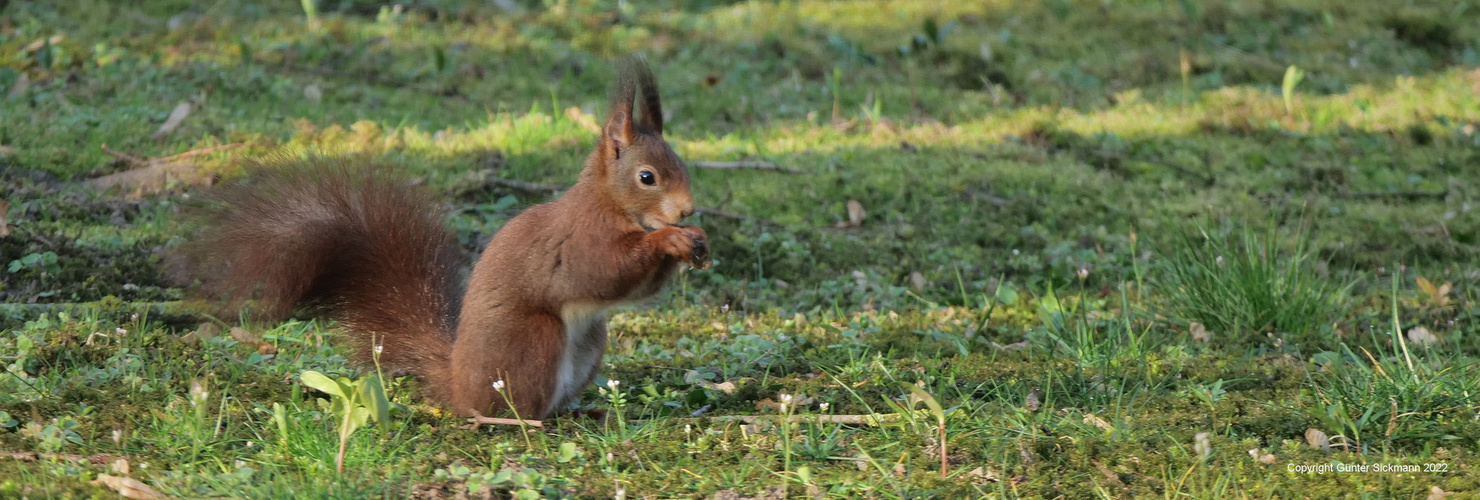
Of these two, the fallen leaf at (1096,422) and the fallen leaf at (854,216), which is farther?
the fallen leaf at (854,216)

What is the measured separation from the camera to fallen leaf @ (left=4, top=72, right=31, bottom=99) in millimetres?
5191

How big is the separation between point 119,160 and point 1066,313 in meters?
3.26

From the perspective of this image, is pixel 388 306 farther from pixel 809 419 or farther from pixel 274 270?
pixel 809 419

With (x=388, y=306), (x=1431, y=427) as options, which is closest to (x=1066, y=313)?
(x=1431, y=427)

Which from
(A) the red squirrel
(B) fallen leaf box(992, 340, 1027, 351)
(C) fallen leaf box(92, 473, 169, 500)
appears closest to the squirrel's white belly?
(A) the red squirrel

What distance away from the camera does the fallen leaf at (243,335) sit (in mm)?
3436

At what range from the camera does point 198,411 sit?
101 inches

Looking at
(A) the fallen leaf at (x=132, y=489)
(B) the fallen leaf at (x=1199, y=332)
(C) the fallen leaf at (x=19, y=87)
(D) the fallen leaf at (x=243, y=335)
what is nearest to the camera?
(A) the fallen leaf at (x=132, y=489)

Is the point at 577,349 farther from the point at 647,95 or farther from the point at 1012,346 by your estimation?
the point at 1012,346

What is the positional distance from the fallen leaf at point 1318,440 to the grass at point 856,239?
0.02 m

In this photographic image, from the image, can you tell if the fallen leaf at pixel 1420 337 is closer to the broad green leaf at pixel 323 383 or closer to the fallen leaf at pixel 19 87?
the broad green leaf at pixel 323 383

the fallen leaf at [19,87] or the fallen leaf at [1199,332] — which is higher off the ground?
the fallen leaf at [19,87]

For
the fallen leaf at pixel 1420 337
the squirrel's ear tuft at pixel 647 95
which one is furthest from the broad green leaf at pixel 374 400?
the fallen leaf at pixel 1420 337

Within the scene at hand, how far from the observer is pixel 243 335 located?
3.45m
